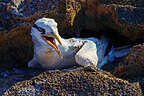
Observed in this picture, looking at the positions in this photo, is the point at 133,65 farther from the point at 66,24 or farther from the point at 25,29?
the point at 25,29

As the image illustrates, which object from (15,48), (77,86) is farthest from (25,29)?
(77,86)

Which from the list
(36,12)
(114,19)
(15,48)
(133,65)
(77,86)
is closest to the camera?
(77,86)

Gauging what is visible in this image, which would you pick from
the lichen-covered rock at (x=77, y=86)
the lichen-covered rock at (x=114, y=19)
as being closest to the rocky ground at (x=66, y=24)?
the lichen-covered rock at (x=114, y=19)

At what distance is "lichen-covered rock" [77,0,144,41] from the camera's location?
13.1 feet

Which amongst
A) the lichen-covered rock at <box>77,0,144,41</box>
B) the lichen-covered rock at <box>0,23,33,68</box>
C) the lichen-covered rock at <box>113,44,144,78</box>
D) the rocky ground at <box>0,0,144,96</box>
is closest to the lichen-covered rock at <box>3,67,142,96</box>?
the lichen-covered rock at <box>113,44,144,78</box>

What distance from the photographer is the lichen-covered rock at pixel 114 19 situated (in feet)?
13.1

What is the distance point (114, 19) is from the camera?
4.16 metres

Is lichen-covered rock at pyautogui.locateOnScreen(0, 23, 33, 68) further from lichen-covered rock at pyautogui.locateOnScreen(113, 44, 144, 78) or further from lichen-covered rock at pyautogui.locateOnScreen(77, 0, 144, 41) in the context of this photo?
lichen-covered rock at pyautogui.locateOnScreen(113, 44, 144, 78)

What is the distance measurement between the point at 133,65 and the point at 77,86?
89 centimetres

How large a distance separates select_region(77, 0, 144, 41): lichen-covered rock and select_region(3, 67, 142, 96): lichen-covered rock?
170 centimetres

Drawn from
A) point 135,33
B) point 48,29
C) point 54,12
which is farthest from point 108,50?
point 48,29

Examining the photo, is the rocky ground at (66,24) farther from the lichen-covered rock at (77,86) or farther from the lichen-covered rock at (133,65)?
the lichen-covered rock at (77,86)

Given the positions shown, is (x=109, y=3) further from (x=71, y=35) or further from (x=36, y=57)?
(x=36, y=57)

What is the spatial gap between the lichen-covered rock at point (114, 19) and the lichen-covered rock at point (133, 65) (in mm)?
949
